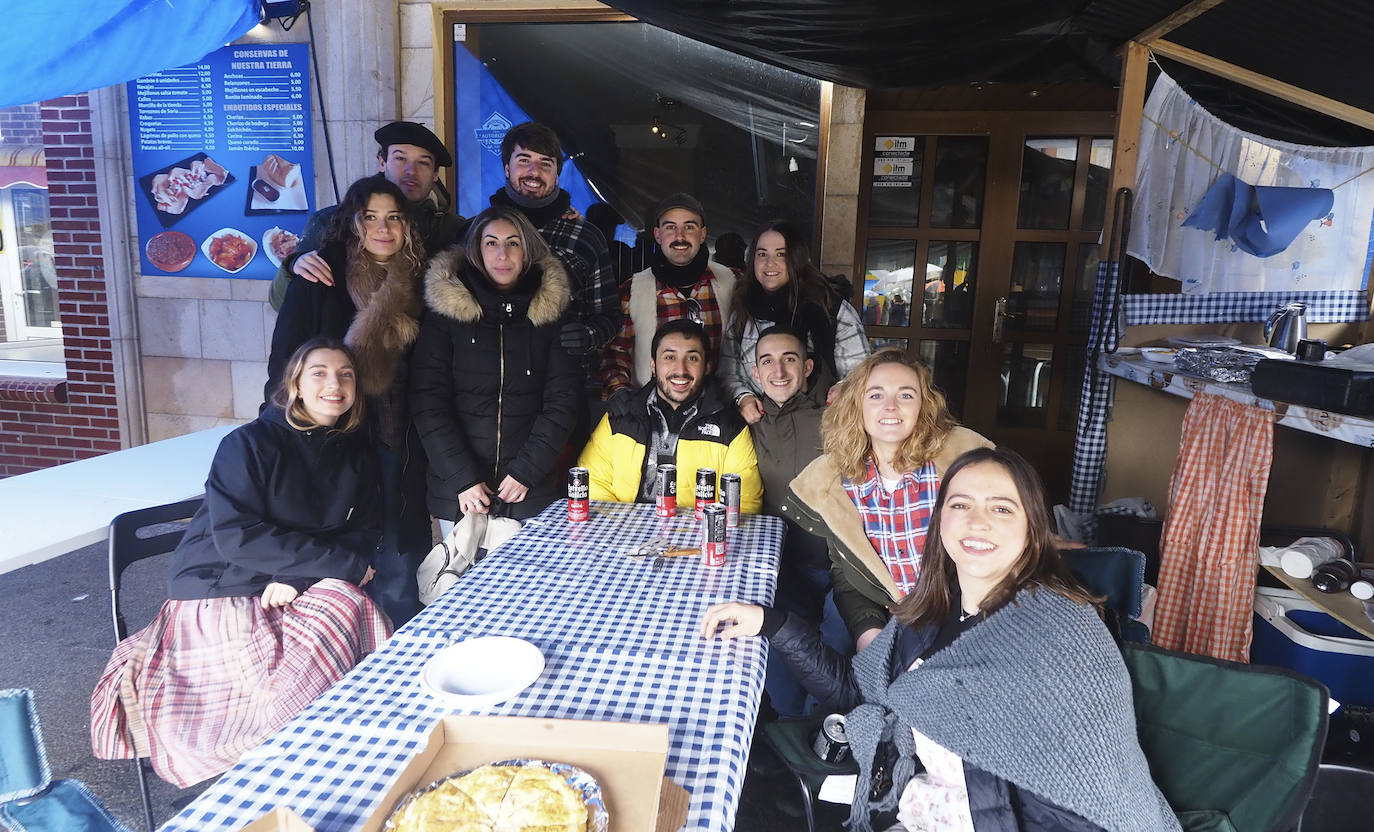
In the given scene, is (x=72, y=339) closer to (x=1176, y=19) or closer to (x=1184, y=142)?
(x=1176, y=19)

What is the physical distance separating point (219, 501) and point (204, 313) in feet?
10.3

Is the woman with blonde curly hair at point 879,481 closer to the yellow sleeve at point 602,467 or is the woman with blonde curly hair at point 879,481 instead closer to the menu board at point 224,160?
the yellow sleeve at point 602,467

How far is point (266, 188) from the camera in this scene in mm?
4629

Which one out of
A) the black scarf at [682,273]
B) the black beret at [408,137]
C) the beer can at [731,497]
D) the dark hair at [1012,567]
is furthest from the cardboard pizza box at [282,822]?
the black beret at [408,137]

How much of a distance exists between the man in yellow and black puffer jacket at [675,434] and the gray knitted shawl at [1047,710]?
49.4 inches

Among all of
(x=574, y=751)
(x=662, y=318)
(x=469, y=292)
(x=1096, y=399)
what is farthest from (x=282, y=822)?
(x=1096, y=399)

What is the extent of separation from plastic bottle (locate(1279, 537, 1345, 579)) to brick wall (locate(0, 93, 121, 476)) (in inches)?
249

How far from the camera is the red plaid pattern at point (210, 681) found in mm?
2113

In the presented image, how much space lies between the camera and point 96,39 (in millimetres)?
2947

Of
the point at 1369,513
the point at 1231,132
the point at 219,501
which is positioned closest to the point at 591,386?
the point at 219,501

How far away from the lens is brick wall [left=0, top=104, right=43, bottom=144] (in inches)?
257

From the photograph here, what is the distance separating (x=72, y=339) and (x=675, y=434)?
462 centimetres

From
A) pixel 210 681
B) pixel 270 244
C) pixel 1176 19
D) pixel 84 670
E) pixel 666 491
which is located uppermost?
pixel 1176 19

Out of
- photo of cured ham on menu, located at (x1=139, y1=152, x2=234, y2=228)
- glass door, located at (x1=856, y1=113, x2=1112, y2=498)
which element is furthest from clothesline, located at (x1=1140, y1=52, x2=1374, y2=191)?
photo of cured ham on menu, located at (x1=139, y1=152, x2=234, y2=228)
